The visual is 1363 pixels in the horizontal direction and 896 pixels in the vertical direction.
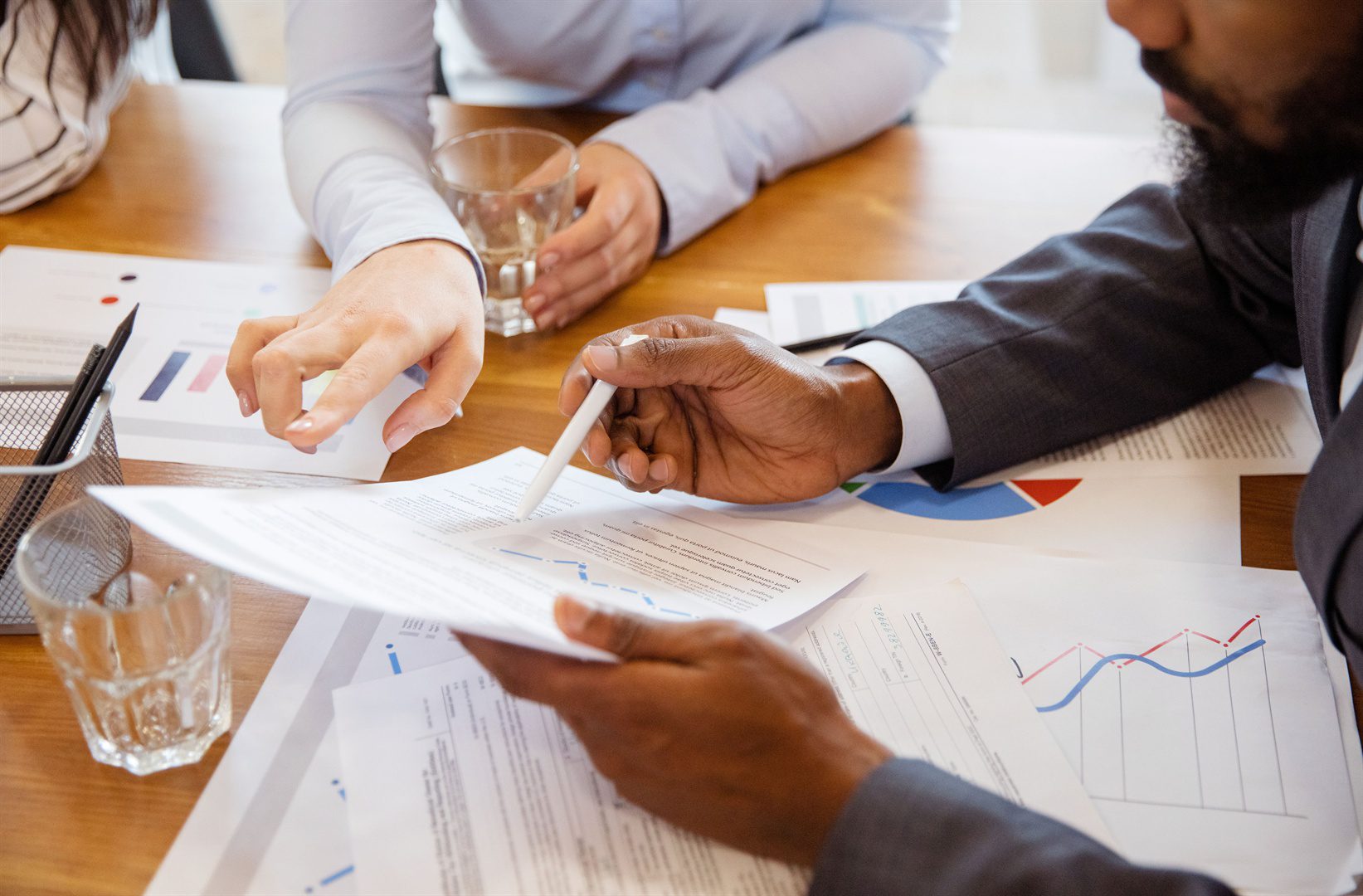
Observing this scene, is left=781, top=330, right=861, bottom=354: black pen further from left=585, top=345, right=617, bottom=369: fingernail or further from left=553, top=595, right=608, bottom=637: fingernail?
left=553, top=595, right=608, bottom=637: fingernail

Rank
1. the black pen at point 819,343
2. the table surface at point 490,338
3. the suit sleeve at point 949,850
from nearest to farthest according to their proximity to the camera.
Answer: the suit sleeve at point 949,850 < the table surface at point 490,338 < the black pen at point 819,343

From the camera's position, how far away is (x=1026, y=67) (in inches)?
131

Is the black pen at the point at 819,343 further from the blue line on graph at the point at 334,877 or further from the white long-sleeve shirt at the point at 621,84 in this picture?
the blue line on graph at the point at 334,877

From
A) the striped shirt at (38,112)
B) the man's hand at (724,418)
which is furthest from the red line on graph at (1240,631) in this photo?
the striped shirt at (38,112)

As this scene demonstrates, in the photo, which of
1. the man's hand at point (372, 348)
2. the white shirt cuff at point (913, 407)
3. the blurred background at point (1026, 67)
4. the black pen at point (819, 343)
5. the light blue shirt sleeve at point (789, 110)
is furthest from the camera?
the blurred background at point (1026, 67)

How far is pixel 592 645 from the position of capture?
588mm

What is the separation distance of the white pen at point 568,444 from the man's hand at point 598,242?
0.25 meters

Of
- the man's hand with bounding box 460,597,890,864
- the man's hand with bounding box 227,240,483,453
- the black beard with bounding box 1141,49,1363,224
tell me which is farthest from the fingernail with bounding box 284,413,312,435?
the black beard with bounding box 1141,49,1363,224

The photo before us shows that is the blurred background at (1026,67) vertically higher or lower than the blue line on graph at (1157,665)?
lower

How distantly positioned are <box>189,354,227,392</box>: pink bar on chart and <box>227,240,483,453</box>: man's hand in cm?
16

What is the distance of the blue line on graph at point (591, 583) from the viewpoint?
695 millimetres

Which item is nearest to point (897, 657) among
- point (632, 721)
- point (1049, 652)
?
point (1049, 652)

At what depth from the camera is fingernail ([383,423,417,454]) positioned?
0.81 meters

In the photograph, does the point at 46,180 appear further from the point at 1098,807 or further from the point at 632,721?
the point at 1098,807
